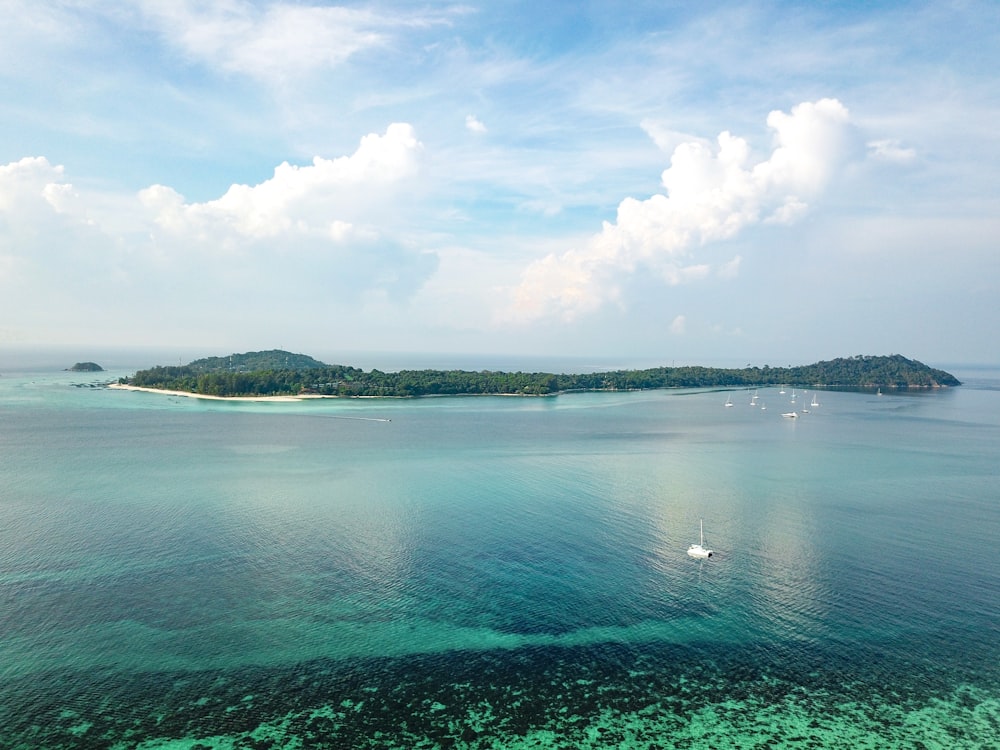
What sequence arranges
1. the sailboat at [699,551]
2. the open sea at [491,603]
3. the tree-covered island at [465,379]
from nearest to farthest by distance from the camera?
the open sea at [491,603], the sailboat at [699,551], the tree-covered island at [465,379]

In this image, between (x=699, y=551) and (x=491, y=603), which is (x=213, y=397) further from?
(x=699, y=551)

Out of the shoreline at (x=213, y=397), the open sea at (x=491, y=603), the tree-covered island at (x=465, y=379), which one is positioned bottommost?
the open sea at (x=491, y=603)

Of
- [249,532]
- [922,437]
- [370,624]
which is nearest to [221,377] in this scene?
[249,532]

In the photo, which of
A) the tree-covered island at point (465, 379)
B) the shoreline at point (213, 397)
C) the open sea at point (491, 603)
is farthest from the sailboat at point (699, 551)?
the tree-covered island at point (465, 379)

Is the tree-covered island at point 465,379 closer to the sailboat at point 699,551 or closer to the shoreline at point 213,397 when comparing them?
the shoreline at point 213,397

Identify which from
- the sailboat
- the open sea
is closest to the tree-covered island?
the open sea

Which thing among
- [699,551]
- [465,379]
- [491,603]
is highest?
[465,379]

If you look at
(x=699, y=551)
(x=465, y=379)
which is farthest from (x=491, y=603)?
(x=465, y=379)
